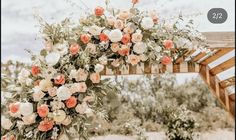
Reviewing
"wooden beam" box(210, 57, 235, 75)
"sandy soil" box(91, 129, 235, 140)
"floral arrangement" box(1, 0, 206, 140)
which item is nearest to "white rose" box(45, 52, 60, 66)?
"floral arrangement" box(1, 0, 206, 140)

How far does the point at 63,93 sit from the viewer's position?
2016 mm

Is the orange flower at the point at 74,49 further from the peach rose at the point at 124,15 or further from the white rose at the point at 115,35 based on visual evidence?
the peach rose at the point at 124,15

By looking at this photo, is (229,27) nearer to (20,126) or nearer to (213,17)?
(213,17)

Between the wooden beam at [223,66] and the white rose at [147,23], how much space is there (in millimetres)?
1249

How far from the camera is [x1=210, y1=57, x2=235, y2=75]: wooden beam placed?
339cm

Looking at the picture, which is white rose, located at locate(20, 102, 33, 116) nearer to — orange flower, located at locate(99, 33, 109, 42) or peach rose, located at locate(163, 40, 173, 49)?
orange flower, located at locate(99, 33, 109, 42)

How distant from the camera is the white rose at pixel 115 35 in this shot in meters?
2.19

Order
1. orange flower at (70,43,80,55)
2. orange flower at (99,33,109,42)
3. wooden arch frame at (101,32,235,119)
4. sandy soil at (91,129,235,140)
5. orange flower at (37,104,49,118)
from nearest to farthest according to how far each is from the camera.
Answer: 1. orange flower at (37,104,49,118)
2. orange flower at (70,43,80,55)
3. orange flower at (99,33,109,42)
4. wooden arch frame at (101,32,235,119)
5. sandy soil at (91,129,235,140)

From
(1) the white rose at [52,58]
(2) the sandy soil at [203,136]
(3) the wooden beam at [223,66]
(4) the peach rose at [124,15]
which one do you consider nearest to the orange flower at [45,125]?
(1) the white rose at [52,58]

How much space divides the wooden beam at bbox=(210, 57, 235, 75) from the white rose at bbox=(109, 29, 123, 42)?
4.61 ft

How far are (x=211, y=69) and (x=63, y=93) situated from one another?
2181mm

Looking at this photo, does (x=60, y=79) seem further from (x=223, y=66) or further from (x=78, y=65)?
(x=223, y=66)

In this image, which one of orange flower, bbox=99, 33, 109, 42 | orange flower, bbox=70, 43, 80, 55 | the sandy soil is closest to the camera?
orange flower, bbox=70, 43, 80, 55

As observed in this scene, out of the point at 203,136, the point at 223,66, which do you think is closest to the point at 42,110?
the point at 223,66
